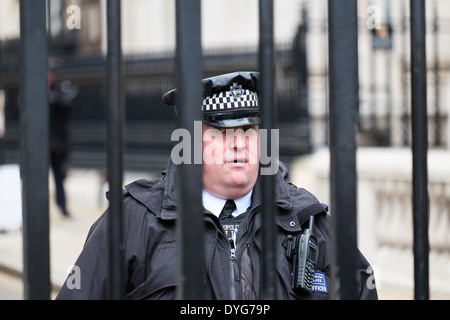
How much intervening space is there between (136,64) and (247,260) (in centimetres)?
1177

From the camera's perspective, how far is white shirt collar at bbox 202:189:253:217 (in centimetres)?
240

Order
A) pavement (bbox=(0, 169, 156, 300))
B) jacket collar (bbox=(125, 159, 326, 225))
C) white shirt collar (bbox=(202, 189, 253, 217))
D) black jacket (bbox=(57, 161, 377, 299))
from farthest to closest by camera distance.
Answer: pavement (bbox=(0, 169, 156, 300))
white shirt collar (bbox=(202, 189, 253, 217))
jacket collar (bbox=(125, 159, 326, 225))
black jacket (bbox=(57, 161, 377, 299))

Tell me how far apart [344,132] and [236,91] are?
1.09m

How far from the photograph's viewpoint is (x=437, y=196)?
253 inches

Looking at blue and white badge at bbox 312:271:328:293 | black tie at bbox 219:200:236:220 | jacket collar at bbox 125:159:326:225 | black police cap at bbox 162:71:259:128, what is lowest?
blue and white badge at bbox 312:271:328:293

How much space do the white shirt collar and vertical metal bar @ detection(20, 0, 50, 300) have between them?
1084 millimetres

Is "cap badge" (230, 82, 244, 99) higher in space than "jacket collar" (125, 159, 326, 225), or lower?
higher

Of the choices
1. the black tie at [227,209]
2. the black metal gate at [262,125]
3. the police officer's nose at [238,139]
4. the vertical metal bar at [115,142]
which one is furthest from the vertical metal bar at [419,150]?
the black tie at [227,209]

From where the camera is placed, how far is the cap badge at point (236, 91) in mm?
2352

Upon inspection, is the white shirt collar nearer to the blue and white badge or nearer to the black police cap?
the black police cap

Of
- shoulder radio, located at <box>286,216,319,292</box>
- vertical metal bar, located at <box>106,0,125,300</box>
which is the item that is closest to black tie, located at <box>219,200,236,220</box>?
shoulder radio, located at <box>286,216,319,292</box>

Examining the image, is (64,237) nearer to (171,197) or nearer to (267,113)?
(171,197)

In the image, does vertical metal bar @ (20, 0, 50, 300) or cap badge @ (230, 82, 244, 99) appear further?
cap badge @ (230, 82, 244, 99)
